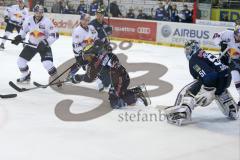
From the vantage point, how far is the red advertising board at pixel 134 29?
14752 millimetres

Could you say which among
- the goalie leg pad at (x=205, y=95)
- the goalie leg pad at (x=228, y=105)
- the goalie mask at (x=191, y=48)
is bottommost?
the goalie leg pad at (x=228, y=105)

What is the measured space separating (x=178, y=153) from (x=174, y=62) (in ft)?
21.9

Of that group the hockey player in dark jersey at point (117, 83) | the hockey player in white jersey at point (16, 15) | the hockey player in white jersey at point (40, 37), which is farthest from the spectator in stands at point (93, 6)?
the hockey player in dark jersey at point (117, 83)

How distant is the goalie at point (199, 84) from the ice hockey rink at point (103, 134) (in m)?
0.19

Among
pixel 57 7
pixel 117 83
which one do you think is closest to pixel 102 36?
pixel 117 83

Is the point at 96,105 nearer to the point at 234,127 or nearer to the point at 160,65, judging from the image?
the point at 234,127

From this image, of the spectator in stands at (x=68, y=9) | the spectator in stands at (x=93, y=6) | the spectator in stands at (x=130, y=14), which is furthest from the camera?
the spectator in stands at (x=68, y=9)

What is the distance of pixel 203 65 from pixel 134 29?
30.8 ft

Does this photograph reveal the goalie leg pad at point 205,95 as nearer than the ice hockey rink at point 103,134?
No

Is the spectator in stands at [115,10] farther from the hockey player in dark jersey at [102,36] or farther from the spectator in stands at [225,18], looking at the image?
the hockey player in dark jersey at [102,36]

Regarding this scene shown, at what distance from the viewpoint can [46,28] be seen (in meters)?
8.17

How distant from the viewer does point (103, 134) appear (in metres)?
5.53

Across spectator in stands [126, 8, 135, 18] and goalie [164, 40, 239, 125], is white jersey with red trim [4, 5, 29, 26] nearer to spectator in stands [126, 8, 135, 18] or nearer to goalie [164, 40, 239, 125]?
spectator in stands [126, 8, 135, 18]

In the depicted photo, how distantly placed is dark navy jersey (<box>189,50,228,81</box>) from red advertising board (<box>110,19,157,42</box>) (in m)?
8.77
